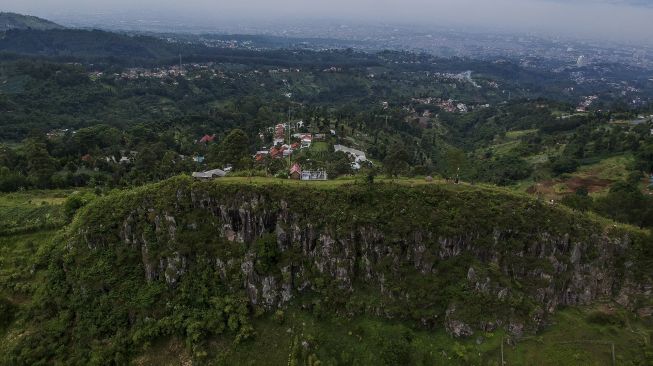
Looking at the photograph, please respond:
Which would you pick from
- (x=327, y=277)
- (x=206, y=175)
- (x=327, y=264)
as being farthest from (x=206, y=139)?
(x=327, y=277)

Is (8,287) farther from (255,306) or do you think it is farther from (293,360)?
(293,360)

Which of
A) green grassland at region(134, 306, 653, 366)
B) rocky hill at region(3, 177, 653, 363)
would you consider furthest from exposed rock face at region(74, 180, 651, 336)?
green grassland at region(134, 306, 653, 366)

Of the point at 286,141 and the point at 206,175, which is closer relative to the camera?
the point at 206,175

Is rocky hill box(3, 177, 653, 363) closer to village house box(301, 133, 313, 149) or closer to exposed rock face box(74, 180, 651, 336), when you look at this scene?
exposed rock face box(74, 180, 651, 336)

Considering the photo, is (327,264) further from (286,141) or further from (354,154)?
(286,141)

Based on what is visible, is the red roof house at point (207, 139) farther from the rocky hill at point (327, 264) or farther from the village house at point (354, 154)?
the rocky hill at point (327, 264)

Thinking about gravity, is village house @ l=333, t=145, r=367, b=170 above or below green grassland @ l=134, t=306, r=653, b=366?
above
